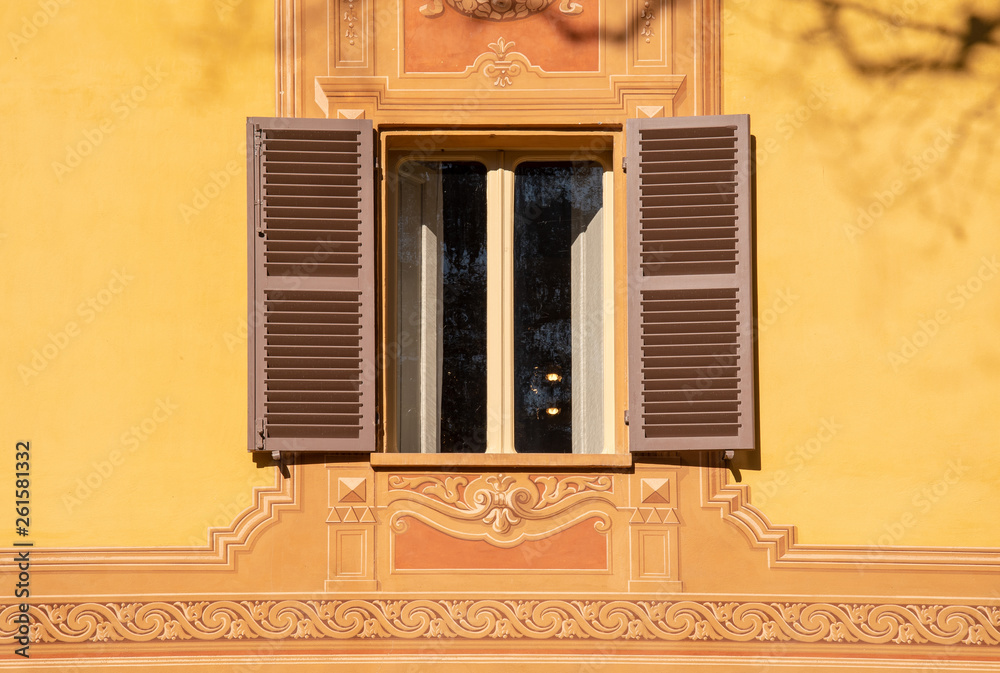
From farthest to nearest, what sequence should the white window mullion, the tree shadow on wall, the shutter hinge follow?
the white window mullion < the tree shadow on wall < the shutter hinge

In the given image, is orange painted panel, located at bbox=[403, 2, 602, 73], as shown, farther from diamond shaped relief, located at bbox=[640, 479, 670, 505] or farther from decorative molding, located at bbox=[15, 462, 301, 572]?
decorative molding, located at bbox=[15, 462, 301, 572]

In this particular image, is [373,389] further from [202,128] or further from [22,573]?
[22,573]

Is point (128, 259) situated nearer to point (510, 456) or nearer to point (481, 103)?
point (481, 103)

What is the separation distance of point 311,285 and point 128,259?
0.95m

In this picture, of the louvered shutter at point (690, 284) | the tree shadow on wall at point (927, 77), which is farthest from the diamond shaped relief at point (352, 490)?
the tree shadow on wall at point (927, 77)

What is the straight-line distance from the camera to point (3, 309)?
571 cm

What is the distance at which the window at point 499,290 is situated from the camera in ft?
18.5

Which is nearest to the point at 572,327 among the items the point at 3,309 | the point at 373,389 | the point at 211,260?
the point at 373,389

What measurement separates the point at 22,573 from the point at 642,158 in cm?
373

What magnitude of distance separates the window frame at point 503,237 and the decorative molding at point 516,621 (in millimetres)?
806

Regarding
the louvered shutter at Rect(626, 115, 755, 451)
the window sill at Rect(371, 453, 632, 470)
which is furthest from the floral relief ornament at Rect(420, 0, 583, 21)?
the window sill at Rect(371, 453, 632, 470)

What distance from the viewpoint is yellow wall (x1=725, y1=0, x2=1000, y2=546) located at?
5656mm

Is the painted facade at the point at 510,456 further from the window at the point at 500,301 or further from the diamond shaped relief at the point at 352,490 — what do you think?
the window at the point at 500,301

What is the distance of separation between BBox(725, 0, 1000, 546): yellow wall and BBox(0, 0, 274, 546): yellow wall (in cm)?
262
